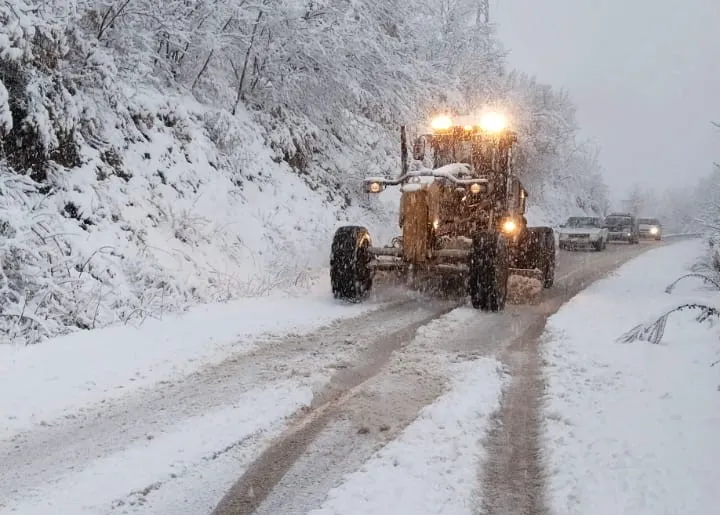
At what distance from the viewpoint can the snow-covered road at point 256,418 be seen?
335 centimetres

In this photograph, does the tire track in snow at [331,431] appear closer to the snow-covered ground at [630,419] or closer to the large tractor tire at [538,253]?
the snow-covered ground at [630,419]

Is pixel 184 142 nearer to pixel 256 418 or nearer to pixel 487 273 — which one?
pixel 487 273

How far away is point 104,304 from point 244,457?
151 inches

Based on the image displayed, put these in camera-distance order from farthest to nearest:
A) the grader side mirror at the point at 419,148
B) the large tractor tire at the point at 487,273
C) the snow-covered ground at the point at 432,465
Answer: the grader side mirror at the point at 419,148, the large tractor tire at the point at 487,273, the snow-covered ground at the point at 432,465

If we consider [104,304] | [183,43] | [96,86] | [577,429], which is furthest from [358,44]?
[577,429]

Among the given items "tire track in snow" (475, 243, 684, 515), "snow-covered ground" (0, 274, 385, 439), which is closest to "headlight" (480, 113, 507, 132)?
"tire track in snow" (475, 243, 684, 515)

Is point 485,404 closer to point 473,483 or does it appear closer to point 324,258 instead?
point 473,483

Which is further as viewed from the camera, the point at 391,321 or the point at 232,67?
the point at 232,67

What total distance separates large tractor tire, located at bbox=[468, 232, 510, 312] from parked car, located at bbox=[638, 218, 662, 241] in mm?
32408

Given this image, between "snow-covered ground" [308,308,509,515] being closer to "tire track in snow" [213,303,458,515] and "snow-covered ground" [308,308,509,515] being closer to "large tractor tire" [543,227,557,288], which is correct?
"tire track in snow" [213,303,458,515]

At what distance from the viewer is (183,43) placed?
11352 millimetres

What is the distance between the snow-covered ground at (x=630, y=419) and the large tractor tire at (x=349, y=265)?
2854mm

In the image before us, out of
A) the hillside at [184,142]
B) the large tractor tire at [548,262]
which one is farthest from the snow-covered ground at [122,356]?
the large tractor tire at [548,262]

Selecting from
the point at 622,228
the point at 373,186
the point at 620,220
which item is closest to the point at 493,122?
the point at 373,186
